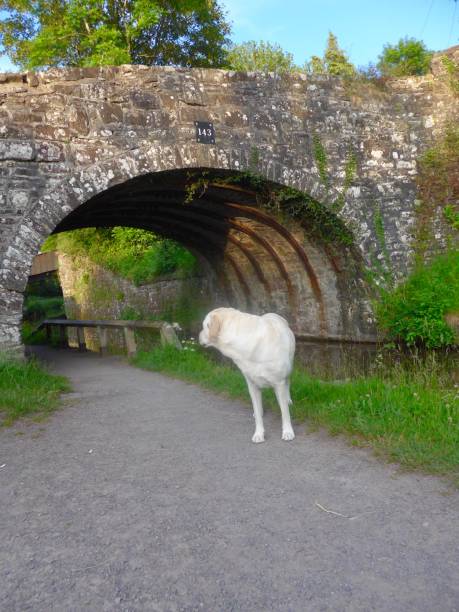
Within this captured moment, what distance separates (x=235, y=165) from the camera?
25.4ft

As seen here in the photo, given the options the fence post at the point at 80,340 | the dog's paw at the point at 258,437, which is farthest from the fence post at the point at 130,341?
the dog's paw at the point at 258,437

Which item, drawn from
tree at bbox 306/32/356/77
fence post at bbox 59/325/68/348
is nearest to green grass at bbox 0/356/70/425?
fence post at bbox 59/325/68/348

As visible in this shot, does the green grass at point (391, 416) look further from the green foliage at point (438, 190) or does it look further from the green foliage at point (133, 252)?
the green foliage at point (133, 252)

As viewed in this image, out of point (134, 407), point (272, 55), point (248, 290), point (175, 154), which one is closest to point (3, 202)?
point (175, 154)

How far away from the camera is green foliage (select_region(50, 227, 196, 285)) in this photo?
15.7m

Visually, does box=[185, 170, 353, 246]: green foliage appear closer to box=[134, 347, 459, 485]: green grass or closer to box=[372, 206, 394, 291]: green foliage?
box=[372, 206, 394, 291]: green foliage

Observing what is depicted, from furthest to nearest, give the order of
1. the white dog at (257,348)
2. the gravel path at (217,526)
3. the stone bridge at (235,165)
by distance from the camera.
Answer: the stone bridge at (235,165), the white dog at (257,348), the gravel path at (217,526)

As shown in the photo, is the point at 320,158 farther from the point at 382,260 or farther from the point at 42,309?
the point at 42,309

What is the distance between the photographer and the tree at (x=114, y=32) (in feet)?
48.6

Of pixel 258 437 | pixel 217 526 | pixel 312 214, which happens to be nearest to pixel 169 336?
pixel 312 214

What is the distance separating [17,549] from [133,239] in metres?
15.1

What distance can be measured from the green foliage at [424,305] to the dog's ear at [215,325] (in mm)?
5265

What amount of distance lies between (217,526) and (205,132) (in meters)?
6.26

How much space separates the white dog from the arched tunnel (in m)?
4.03
